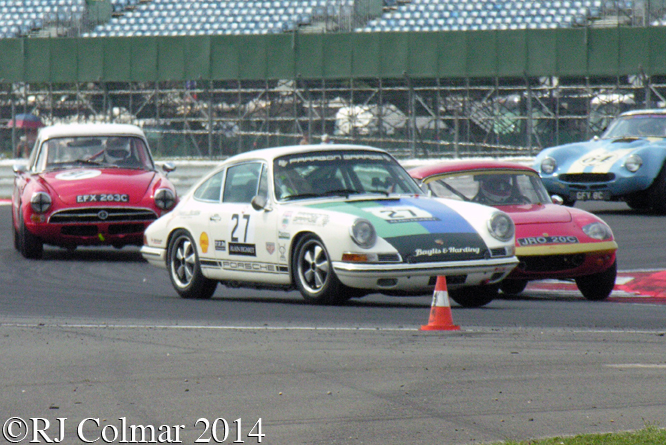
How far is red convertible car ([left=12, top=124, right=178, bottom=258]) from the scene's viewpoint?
13.0 meters

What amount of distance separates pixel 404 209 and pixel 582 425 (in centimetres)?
410

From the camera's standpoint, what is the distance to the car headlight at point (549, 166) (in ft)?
56.1

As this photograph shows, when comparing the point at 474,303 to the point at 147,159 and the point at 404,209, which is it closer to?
the point at 404,209

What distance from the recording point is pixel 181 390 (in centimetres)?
552

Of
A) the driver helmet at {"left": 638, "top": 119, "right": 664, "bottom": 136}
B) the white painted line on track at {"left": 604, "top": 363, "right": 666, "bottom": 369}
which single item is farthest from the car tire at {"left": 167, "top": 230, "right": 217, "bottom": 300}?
the driver helmet at {"left": 638, "top": 119, "right": 664, "bottom": 136}

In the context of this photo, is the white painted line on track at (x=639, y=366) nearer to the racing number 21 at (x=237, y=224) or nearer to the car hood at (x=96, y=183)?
the racing number 21 at (x=237, y=224)

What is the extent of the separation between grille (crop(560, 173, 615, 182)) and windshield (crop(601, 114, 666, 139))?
1155mm

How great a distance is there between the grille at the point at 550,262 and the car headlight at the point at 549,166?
7.80 m

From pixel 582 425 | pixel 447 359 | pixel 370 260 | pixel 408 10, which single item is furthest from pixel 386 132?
pixel 582 425

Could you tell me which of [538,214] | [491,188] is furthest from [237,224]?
[538,214]

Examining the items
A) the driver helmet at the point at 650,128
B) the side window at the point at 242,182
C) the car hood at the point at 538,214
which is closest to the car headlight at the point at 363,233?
the side window at the point at 242,182

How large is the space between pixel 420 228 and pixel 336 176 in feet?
3.83

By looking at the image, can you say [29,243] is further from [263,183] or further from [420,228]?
[420,228]

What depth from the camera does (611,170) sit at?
16.7 metres
